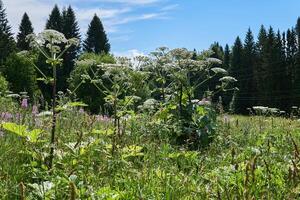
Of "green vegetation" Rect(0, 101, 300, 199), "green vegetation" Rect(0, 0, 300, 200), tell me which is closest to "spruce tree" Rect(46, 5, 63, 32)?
"green vegetation" Rect(0, 0, 300, 200)

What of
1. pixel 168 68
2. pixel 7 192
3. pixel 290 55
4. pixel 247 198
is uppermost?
pixel 290 55

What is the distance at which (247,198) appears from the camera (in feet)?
7.91

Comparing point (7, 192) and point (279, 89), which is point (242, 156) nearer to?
point (7, 192)

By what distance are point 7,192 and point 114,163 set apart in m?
1.21

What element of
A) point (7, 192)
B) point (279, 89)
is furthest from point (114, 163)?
point (279, 89)

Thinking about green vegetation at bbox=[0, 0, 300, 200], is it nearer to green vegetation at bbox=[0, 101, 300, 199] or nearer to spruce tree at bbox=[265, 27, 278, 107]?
green vegetation at bbox=[0, 101, 300, 199]

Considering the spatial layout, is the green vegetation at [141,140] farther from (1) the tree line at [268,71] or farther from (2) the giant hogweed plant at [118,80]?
(1) the tree line at [268,71]

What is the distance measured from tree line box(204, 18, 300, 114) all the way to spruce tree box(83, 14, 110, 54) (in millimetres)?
22410

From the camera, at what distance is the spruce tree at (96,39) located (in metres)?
99.8

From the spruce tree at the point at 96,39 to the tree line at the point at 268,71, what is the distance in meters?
22.4

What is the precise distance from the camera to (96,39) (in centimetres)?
10012

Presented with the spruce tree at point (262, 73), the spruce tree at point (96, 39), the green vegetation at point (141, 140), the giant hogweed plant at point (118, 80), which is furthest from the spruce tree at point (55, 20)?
the giant hogweed plant at point (118, 80)

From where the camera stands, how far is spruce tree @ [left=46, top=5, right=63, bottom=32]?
100 metres

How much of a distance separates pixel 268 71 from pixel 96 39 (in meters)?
34.0
